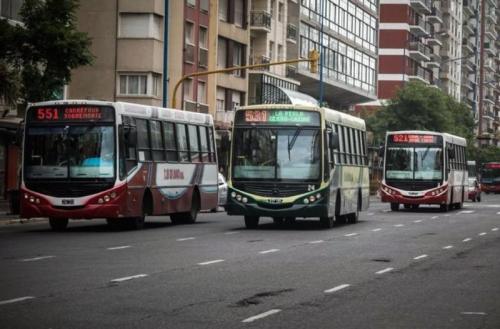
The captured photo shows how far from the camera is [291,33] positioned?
74.2 metres

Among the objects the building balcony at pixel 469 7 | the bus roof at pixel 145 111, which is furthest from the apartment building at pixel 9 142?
the building balcony at pixel 469 7

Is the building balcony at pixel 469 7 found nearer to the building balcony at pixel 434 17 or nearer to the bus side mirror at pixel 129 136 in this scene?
the building balcony at pixel 434 17

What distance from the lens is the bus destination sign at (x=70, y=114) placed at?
88.5ft

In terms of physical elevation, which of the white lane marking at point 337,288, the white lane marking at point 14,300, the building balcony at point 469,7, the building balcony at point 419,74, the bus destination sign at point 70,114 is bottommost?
the white lane marking at point 14,300

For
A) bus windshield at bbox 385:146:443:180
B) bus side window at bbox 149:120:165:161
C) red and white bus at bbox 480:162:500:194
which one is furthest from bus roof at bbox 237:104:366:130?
red and white bus at bbox 480:162:500:194

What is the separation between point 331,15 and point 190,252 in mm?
62472

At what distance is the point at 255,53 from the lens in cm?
7069

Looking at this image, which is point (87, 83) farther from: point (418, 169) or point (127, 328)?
point (127, 328)

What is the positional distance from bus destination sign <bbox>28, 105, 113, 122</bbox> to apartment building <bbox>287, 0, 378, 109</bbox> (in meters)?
46.2

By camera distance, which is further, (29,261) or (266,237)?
(266,237)

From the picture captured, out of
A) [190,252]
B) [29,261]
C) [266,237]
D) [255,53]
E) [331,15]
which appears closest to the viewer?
[29,261]

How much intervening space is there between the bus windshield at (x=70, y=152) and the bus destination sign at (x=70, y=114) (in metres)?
0.20

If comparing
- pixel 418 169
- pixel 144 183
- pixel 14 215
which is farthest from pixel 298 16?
pixel 144 183

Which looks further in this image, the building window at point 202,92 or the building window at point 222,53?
the building window at point 222,53
